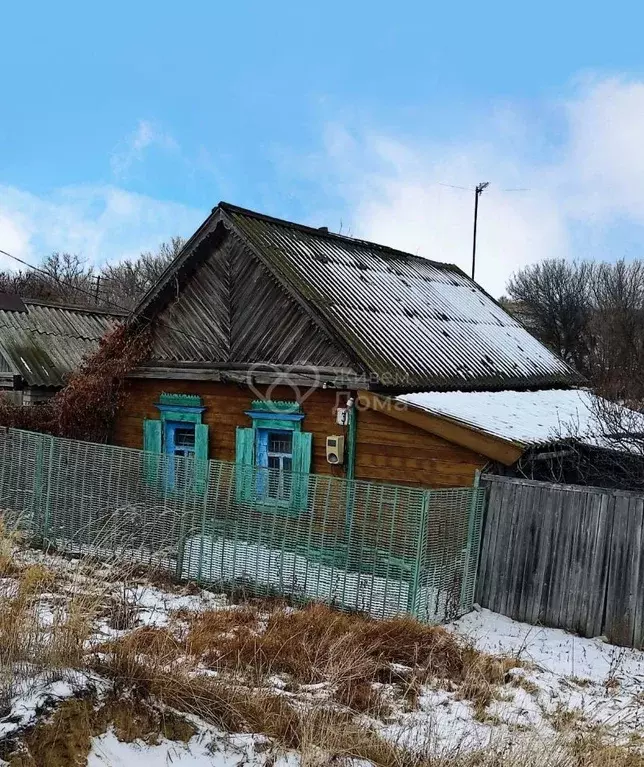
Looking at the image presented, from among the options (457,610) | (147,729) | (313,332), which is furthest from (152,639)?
(313,332)

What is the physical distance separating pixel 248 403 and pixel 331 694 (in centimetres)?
723

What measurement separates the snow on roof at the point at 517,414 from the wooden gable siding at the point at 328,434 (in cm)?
47

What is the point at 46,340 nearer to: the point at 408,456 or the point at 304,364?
the point at 304,364

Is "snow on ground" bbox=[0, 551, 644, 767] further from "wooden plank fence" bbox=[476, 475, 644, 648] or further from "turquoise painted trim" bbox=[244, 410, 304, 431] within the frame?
"turquoise painted trim" bbox=[244, 410, 304, 431]

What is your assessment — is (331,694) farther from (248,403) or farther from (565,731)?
(248,403)

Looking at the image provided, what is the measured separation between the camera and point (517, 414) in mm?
10750

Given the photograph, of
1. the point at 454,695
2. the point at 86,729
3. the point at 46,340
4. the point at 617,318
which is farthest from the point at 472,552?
the point at 617,318

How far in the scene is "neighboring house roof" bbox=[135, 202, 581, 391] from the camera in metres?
11.0

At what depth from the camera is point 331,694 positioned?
16.4 ft

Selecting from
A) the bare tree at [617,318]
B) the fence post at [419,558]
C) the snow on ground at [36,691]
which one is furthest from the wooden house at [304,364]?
the bare tree at [617,318]

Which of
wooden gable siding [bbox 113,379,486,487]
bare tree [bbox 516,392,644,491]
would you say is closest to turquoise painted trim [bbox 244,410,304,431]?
wooden gable siding [bbox 113,379,486,487]

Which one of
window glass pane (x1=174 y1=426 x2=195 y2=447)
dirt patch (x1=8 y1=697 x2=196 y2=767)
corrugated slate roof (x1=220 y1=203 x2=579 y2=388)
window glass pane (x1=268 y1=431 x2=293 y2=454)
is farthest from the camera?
window glass pane (x1=174 y1=426 x2=195 y2=447)

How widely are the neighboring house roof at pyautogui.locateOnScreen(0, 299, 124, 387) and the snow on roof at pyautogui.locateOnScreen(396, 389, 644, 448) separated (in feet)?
32.1

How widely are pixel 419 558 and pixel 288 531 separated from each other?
1.58 m
